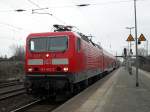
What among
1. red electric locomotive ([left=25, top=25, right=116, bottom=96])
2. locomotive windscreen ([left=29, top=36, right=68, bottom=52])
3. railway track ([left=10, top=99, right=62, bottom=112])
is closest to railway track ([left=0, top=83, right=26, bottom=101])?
railway track ([left=10, top=99, right=62, bottom=112])

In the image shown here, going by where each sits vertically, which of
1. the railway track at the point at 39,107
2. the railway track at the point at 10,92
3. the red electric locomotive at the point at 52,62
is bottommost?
the railway track at the point at 39,107

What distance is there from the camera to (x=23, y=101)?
16.6m

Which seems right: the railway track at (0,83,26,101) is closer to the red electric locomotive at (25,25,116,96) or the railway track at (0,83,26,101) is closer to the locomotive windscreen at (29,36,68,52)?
the red electric locomotive at (25,25,116,96)

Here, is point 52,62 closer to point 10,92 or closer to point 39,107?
point 39,107

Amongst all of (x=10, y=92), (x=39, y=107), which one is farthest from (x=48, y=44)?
(x=10, y=92)

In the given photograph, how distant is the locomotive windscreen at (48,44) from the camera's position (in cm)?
1572

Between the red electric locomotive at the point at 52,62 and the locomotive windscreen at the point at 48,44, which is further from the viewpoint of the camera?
the locomotive windscreen at the point at 48,44

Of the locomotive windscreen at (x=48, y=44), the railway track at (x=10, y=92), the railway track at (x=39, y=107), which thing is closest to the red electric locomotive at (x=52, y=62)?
the locomotive windscreen at (x=48, y=44)

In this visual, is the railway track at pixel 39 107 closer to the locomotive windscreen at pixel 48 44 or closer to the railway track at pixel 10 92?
the railway track at pixel 10 92

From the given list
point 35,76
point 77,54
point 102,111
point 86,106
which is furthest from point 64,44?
point 102,111

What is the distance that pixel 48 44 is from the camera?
1598 centimetres

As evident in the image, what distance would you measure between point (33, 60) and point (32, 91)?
1.44 metres

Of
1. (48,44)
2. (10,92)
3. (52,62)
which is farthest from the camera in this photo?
(10,92)

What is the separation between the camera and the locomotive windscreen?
15719 mm
